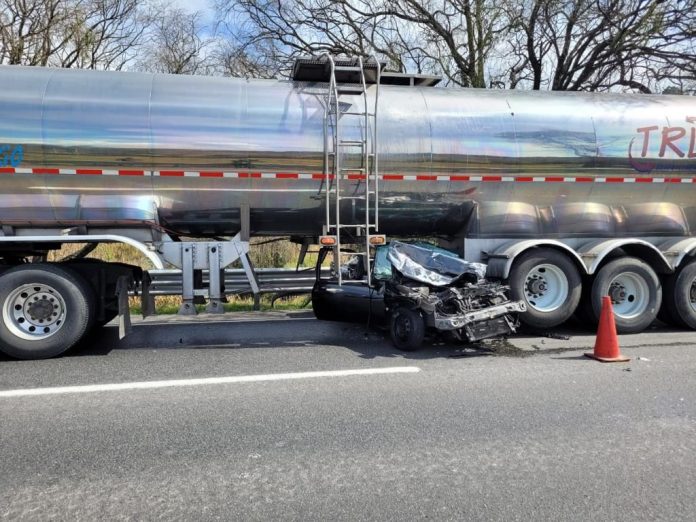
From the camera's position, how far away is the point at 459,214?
734 cm

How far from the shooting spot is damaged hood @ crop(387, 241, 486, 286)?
6.68 meters

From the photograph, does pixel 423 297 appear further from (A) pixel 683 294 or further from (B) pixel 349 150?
(A) pixel 683 294

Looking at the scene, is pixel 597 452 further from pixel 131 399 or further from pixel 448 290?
pixel 131 399

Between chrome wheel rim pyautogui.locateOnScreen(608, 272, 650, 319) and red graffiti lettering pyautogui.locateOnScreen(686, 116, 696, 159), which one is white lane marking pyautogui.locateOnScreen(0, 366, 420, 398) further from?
red graffiti lettering pyautogui.locateOnScreen(686, 116, 696, 159)

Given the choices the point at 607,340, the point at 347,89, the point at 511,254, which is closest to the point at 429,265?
the point at 511,254

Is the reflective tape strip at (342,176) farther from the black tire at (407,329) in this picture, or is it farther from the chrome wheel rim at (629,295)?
the black tire at (407,329)

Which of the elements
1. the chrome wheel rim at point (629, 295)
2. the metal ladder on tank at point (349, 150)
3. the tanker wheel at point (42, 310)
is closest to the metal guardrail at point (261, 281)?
the metal ladder on tank at point (349, 150)

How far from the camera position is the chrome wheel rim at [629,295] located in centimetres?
743

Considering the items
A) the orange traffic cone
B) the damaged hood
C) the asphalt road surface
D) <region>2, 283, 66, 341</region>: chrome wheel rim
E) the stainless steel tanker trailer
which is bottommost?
the asphalt road surface

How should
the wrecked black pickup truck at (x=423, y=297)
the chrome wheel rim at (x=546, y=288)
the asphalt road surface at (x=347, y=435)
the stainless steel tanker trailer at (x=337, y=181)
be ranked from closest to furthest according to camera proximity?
the asphalt road surface at (x=347, y=435), the stainless steel tanker trailer at (x=337, y=181), the wrecked black pickup truck at (x=423, y=297), the chrome wheel rim at (x=546, y=288)

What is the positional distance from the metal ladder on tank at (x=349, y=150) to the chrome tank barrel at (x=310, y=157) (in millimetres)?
112

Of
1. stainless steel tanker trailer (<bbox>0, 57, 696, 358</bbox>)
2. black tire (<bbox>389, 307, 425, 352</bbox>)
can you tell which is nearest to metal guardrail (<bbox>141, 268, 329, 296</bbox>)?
stainless steel tanker trailer (<bbox>0, 57, 696, 358</bbox>)

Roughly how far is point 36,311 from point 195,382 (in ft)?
7.33

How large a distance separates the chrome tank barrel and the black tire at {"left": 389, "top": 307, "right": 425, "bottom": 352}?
143cm
